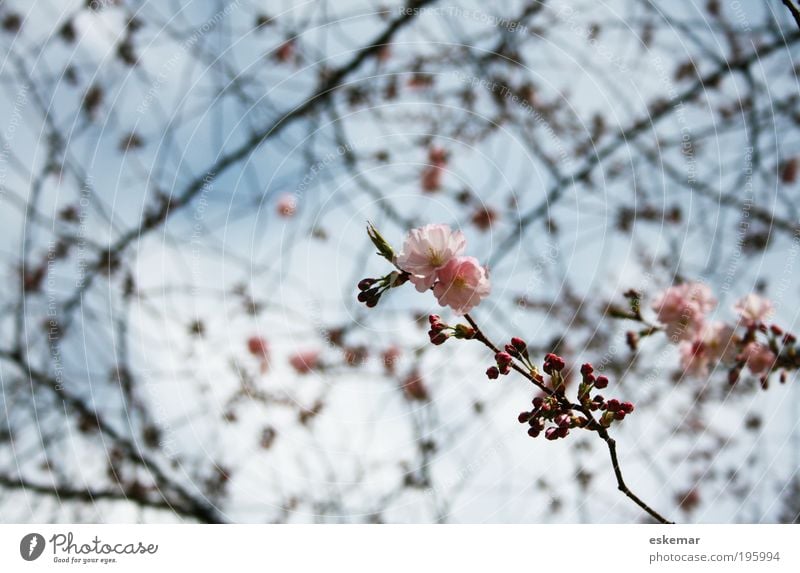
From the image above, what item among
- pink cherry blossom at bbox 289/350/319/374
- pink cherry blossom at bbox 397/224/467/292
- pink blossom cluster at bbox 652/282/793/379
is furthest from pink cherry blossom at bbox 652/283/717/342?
pink cherry blossom at bbox 289/350/319/374

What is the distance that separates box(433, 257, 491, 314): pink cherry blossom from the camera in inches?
56.5

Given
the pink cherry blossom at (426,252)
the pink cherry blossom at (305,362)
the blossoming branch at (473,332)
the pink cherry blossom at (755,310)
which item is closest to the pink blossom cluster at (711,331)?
the pink cherry blossom at (755,310)

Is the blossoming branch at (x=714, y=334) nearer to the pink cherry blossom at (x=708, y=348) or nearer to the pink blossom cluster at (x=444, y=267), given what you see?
the pink cherry blossom at (x=708, y=348)

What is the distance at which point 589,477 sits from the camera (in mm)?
2764

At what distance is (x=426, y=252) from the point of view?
1411 millimetres

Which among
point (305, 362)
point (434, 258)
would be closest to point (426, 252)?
point (434, 258)

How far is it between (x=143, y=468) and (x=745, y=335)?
2.30 metres

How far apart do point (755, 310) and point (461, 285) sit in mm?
872

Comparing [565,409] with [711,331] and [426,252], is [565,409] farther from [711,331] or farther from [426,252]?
[711,331]

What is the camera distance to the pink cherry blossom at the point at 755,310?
1.74 metres

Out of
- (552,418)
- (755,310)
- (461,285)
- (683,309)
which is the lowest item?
(552,418)

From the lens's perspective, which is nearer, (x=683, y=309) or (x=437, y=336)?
(x=437, y=336)

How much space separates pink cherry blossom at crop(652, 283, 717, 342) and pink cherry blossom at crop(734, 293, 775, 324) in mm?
190
